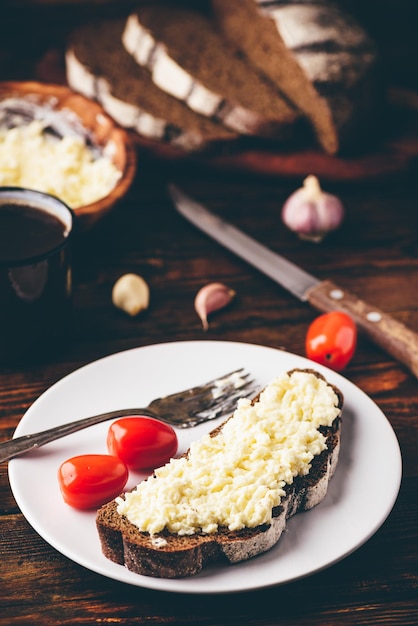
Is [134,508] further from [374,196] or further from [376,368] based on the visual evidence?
[374,196]

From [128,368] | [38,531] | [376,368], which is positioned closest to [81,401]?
[128,368]

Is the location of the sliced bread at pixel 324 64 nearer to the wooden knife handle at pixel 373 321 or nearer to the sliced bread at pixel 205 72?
the sliced bread at pixel 205 72

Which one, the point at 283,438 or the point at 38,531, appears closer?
the point at 38,531

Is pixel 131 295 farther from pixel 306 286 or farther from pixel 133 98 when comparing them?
pixel 133 98

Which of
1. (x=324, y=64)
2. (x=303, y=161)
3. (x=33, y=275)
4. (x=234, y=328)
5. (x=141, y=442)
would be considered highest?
(x=324, y=64)

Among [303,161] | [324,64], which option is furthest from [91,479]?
[324,64]

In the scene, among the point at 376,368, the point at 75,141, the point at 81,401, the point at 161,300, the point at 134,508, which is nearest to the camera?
the point at 134,508
